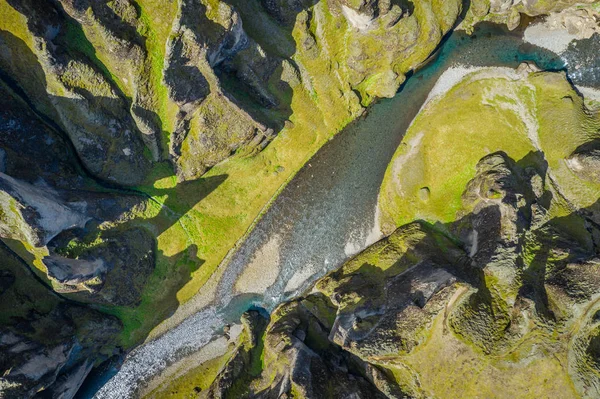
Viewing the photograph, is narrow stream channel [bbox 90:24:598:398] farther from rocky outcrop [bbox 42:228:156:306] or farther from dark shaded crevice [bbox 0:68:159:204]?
dark shaded crevice [bbox 0:68:159:204]

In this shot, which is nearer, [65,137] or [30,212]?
[30,212]

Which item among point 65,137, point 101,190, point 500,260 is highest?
point 65,137

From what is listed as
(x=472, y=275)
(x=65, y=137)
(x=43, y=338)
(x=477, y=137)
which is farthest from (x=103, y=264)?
(x=477, y=137)

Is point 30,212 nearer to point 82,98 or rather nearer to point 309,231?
point 82,98

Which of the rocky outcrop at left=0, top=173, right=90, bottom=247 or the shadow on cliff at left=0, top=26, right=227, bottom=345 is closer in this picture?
the rocky outcrop at left=0, top=173, right=90, bottom=247

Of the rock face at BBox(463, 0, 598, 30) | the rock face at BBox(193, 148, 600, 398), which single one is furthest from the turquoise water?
the rock face at BBox(463, 0, 598, 30)

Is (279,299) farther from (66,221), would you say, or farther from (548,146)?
(548,146)

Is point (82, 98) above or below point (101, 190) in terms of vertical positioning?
above

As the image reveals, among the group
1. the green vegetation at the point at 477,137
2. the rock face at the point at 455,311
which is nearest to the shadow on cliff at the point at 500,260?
the rock face at the point at 455,311

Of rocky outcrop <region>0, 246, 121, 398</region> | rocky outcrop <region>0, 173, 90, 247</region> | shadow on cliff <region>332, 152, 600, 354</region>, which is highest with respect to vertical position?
rocky outcrop <region>0, 173, 90, 247</region>
